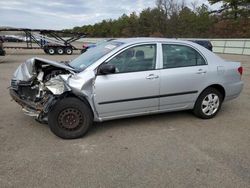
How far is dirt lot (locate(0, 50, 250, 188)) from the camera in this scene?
3.08m

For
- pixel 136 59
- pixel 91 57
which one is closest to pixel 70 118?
pixel 91 57

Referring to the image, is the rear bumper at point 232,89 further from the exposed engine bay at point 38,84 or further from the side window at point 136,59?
the exposed engine bay at point 38,84

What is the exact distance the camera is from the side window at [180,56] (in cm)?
475

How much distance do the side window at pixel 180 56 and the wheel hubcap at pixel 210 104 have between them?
0.69 meters

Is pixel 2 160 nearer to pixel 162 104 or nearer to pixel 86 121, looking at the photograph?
pixel 86 121

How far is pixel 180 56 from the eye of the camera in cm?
491

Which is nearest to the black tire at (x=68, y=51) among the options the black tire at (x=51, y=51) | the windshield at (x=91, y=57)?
the black tire at (x=51, y=51)

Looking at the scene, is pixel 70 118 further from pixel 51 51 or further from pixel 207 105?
pixel 51 51

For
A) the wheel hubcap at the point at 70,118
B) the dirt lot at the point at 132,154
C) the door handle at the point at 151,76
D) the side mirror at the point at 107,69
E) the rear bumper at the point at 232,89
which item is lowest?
the dirt lot at the point at 132,154

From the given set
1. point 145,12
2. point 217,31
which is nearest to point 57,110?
point 217,31

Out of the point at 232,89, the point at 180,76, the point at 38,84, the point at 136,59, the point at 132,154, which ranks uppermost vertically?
the point at 136,59

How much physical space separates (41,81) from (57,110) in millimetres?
812

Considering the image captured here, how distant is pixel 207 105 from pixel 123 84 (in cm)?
188

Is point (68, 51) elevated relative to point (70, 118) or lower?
elevated
